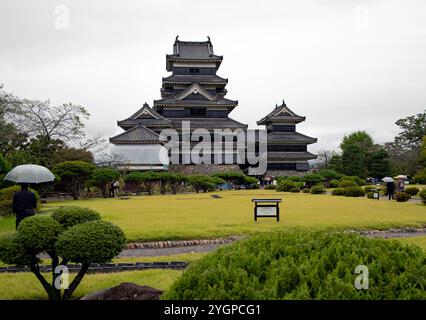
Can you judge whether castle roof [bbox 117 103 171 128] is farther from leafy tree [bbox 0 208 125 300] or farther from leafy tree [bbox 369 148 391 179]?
leafy tree [bbox 0 208 125 300]

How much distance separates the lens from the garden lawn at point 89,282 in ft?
23.1

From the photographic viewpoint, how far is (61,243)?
6.03m

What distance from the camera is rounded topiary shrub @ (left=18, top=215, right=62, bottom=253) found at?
243 inches

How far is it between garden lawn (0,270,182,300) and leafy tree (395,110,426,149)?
2683 inches

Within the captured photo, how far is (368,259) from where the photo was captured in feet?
11.7

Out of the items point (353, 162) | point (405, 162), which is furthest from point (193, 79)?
point (405, 162)

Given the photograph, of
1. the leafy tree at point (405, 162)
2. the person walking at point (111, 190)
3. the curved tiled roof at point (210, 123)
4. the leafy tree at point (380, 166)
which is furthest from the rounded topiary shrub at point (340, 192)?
the leafy tree at point (405, 162)

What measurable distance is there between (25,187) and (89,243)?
713 cm

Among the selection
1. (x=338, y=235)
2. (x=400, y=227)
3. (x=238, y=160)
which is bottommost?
(x=400, y=227)

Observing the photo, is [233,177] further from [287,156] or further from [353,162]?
[353,162]

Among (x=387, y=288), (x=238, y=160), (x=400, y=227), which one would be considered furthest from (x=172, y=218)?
(x=238, y=160)

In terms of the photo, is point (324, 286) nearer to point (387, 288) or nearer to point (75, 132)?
point (387, 288)
